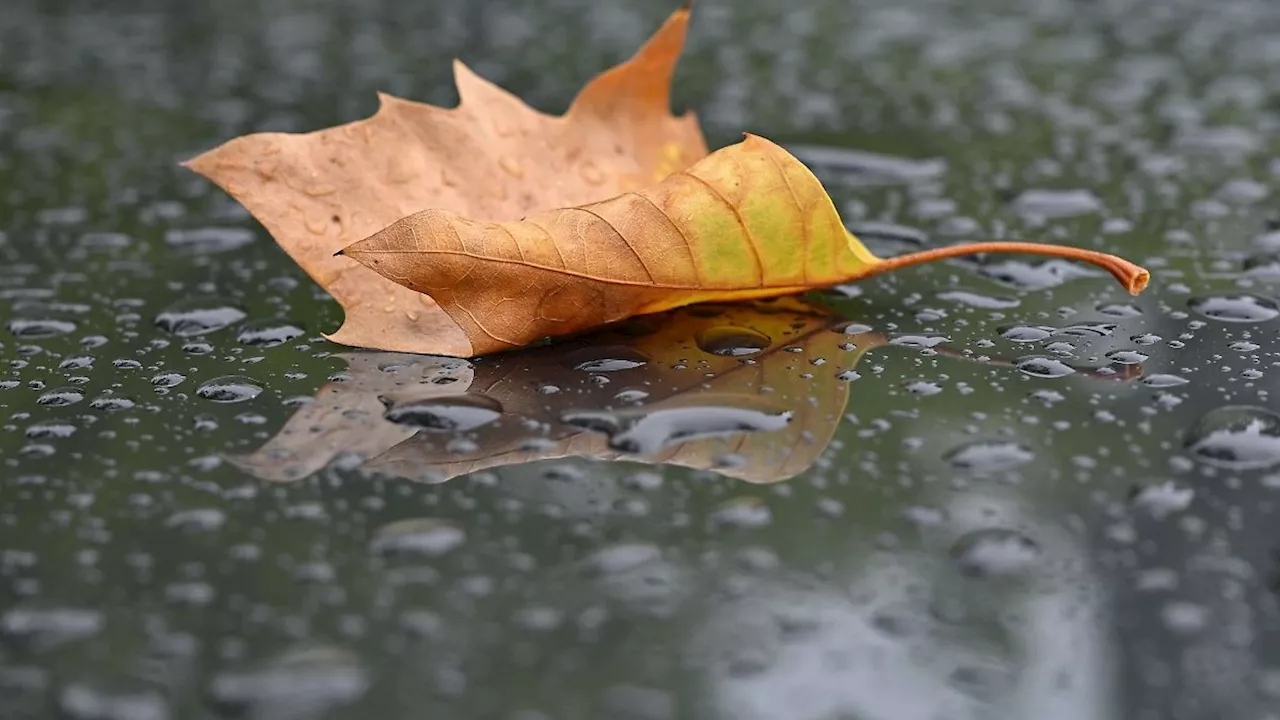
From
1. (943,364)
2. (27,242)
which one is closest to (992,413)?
(943,364)

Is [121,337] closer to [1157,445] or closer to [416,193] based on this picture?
[416,193]

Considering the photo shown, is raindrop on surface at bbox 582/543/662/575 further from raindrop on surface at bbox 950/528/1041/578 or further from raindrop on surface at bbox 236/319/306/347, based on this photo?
raindrop on surface at bbox 236/319/306/347

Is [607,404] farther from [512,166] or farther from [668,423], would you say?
[512,166]

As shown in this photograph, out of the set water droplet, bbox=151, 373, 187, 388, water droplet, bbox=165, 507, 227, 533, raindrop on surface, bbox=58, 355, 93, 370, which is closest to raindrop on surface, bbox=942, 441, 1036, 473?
water droplet, bbox=165, 507, 227, 533

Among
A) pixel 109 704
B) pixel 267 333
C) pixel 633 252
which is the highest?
pixel 633 252

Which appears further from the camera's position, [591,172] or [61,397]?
[591,172]

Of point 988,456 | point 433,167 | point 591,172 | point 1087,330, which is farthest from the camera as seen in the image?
point 591,172

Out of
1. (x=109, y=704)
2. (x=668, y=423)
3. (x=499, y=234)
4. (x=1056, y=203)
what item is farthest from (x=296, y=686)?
(x=1056, y=203)
